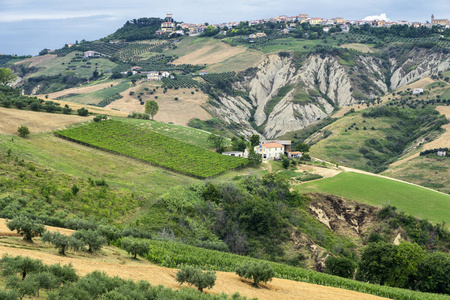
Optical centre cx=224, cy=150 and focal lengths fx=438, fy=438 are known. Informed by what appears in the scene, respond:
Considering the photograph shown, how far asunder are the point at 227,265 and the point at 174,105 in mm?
118561

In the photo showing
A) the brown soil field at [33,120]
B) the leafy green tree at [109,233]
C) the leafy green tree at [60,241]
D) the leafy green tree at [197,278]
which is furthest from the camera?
the brown soil field at [33,120]

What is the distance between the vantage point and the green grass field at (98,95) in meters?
164

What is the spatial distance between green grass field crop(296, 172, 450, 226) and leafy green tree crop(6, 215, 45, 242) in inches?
2050

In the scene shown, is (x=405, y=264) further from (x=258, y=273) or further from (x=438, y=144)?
(x=438, y=144)

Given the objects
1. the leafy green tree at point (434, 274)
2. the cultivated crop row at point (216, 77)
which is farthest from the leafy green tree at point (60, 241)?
the cultivated crop row at point (216, 77)

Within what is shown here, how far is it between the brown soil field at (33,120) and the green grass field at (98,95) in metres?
69.7

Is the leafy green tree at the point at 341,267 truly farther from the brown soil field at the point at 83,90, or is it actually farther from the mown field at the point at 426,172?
the brown soil field at the point at 83,90

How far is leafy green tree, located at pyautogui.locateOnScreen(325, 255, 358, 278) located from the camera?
5372 centimetres

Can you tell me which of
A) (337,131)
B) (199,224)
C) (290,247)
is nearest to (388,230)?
(290,247)

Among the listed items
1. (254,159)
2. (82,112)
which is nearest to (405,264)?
(254,159)

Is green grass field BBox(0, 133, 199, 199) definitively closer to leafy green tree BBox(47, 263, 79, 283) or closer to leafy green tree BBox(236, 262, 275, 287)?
leafy green tree BBox(236, 262, 275, 287)

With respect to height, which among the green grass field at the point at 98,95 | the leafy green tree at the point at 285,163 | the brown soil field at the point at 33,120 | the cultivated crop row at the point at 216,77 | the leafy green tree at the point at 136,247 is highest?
the cultivated crop row at the point at 216,77

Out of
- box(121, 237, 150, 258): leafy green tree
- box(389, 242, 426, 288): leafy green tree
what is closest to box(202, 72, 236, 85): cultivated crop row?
box(389, 242, 426, 288): leafy green tree

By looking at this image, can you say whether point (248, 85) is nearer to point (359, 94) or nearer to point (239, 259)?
point (359, 94)
